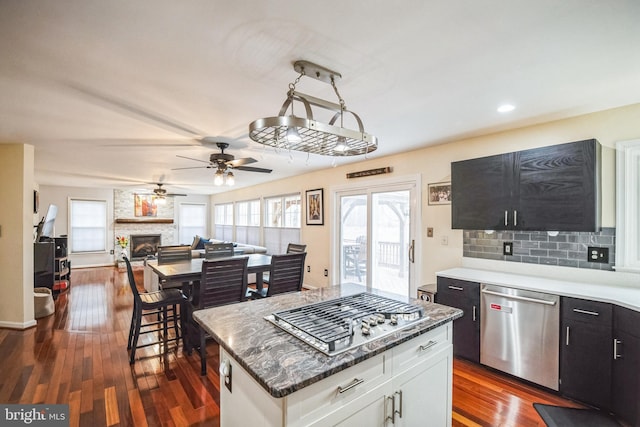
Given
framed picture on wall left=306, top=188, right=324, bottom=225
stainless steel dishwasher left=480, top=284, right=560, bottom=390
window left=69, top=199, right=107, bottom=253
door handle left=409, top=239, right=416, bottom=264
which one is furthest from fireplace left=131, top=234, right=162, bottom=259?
stainless steel dishwasher left=480, top=284, right=560, bottom=390

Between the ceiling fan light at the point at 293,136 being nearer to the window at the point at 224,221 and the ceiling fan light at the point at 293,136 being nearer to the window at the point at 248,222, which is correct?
the window at the point at 248,222

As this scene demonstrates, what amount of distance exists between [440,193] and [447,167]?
A: 322 millimetres

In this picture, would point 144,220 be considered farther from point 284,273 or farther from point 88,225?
point 284,273

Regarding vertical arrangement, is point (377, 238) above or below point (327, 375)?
above

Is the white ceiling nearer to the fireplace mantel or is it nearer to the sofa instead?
the sofa

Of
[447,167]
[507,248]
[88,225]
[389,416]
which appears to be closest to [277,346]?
[389,416]

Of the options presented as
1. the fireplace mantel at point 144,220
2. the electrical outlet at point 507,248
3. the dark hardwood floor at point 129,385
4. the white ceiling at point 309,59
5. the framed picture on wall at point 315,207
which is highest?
the white ceiling at point 309,59

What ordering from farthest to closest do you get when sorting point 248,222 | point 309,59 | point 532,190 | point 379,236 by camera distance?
point 248,222
point 379,236
point 532,190
point 309,59

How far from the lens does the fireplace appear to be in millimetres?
8875

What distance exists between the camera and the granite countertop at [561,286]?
204cm

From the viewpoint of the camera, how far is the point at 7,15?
133 centimetres

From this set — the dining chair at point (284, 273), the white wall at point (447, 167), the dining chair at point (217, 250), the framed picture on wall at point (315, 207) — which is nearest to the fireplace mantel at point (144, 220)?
the white wall at point (447, 167)

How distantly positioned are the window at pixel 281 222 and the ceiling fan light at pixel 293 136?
14.5 ft

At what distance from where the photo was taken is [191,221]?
400 inches
